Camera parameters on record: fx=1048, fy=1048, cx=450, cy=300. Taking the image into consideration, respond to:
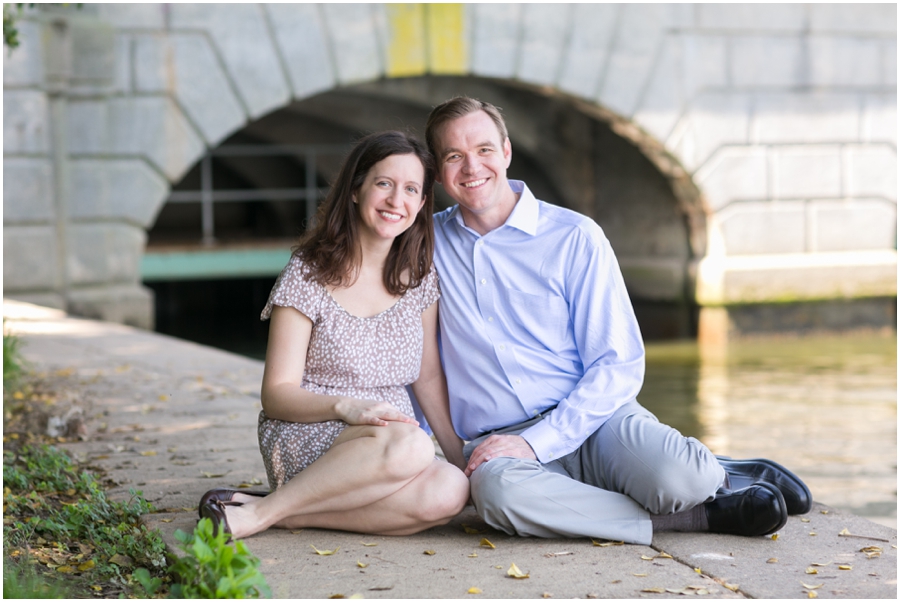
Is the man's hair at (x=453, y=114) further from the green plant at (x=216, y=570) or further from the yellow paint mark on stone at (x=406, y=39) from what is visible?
the yellow paint mark on stone at (x=406, y=39)

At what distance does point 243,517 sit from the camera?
288cm

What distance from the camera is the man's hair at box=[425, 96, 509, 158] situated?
3.22 m

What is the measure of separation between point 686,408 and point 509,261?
14.0 feet

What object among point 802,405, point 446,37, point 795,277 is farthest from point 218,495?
point 795,277

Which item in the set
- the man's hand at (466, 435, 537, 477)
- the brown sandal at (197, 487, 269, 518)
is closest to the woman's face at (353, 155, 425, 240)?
the man's hand at (466, 435, 537, 477)

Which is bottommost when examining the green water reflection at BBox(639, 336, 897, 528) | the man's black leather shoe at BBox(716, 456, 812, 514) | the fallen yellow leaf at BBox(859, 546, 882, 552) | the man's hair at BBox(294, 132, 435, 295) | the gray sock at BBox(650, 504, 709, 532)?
the green water reflection at BBox(639, 336, 897, 528)

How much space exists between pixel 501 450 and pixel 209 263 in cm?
910

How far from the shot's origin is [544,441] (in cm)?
304

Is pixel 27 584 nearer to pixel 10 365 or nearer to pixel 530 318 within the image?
pixel 530 318

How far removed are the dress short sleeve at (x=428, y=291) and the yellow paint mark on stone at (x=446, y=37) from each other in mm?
6676

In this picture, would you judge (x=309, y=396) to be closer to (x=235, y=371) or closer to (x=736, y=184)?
(x=235, y=371)

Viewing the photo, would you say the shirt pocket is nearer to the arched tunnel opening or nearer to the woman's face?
the woman's face

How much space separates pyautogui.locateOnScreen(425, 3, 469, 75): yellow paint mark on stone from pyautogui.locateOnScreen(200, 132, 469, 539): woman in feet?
21.9

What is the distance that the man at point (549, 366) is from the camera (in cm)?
294
